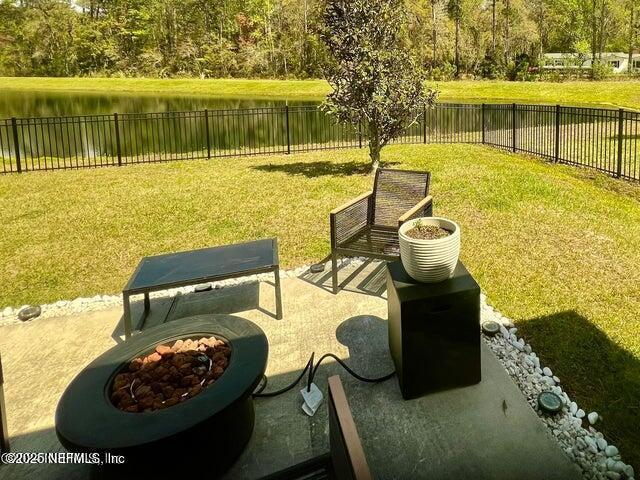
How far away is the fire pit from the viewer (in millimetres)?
1951

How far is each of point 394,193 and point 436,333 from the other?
8.12 feet

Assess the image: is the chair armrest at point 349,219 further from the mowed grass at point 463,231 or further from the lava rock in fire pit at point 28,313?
the lava rock in fire pit at point 28,313

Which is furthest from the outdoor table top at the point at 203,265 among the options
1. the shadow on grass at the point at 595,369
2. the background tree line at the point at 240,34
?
the background tree line at the point at 240,34

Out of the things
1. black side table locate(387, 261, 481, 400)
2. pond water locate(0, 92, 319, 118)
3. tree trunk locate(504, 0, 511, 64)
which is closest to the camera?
black side table locate(387, 261, 481, 400)

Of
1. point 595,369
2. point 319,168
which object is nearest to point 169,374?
point 595,369

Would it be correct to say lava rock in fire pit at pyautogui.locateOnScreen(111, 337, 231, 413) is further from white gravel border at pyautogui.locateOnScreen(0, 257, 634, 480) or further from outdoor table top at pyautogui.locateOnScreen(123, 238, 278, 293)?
white gravel border at pyautogui.locateOnScreen(0, 257, 634, 480)

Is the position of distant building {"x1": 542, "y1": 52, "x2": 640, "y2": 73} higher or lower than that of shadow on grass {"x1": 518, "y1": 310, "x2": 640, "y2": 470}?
higher

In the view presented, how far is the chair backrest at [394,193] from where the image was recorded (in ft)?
15.5

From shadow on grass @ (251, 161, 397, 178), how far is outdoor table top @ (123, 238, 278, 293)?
17.5ft

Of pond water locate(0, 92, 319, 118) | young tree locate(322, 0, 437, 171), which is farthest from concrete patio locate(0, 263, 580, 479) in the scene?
pond water locate(0, 92, 319, 118)

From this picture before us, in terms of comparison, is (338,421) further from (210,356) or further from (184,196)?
(184,196)

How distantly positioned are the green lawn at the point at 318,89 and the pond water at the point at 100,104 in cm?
339

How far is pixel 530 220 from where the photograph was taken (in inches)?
232

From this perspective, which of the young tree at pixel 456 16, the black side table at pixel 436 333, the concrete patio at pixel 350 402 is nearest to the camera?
the concrete patio at pixel 350 402
